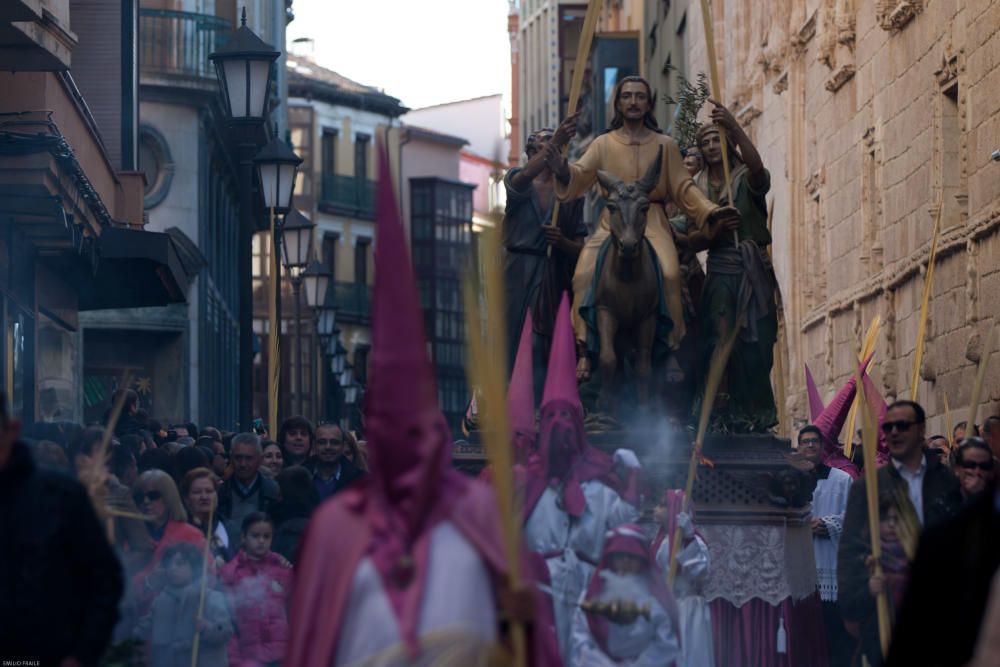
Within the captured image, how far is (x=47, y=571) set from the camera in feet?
24.7

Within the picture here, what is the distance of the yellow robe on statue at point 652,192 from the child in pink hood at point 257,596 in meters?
5.09

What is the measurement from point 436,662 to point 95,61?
60.0 feet

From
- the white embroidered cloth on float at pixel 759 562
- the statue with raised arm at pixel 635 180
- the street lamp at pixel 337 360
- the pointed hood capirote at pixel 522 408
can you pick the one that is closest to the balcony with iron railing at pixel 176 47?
the street lamp at pixel 337 360

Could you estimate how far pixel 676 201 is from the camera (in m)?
16.6

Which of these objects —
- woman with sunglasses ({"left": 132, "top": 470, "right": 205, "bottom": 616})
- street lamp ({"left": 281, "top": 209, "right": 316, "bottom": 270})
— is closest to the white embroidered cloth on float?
woman with sunglasses ({"left": 132, "top": 470, "right": 205, "bottom": 616})

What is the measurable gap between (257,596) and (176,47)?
90.1 ft

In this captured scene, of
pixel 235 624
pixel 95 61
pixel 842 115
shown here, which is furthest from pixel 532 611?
pixel 842 115

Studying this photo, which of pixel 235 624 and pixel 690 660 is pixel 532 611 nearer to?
pixel 235 624

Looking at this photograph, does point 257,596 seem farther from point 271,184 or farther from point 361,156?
point 361,156

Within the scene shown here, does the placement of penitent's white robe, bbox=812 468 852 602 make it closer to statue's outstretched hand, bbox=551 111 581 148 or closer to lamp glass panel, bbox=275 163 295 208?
statue's outstretched hand, bbox=551 111 581 148

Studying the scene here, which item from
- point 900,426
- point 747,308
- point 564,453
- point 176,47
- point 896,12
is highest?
point 176,47

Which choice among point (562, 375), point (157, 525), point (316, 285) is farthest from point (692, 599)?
point (316, 285)

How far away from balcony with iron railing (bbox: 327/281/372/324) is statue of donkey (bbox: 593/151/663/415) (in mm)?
69763

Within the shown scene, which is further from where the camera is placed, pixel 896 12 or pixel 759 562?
pixel 896 12
